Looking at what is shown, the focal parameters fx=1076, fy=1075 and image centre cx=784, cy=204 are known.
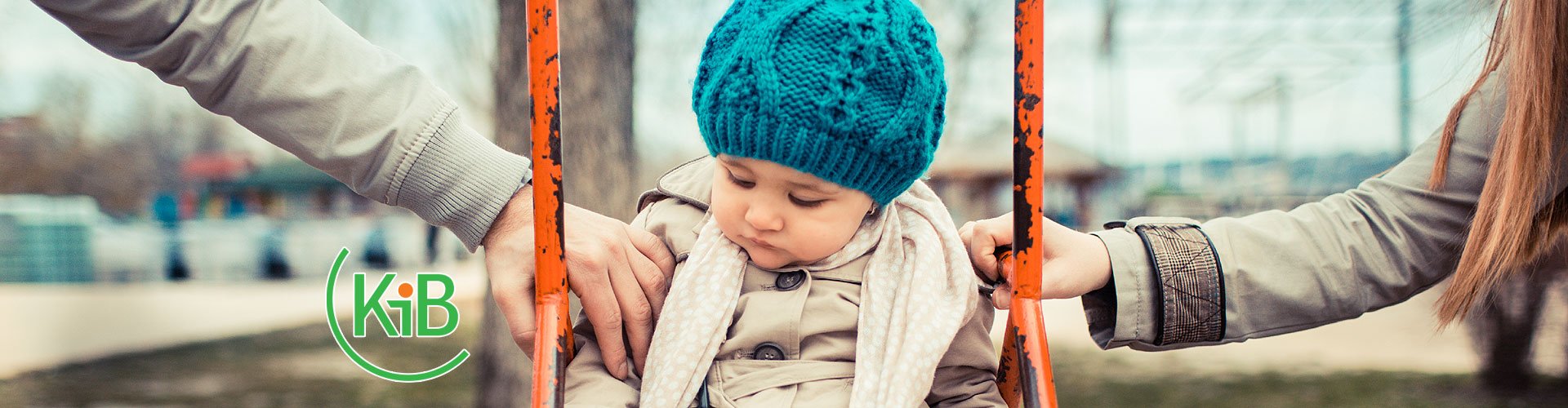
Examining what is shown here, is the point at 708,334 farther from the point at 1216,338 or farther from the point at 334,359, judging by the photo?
the point at 334,359

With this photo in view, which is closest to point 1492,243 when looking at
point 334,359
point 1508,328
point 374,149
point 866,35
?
point 866,35

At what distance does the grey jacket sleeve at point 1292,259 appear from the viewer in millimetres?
1554

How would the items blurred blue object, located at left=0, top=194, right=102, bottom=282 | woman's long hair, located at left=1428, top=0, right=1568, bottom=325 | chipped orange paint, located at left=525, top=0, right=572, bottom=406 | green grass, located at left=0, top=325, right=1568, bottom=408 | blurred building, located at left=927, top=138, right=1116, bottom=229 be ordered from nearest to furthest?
chipped orange paint, located at left=525, top=0, right=572, bottom=406, woman's long hair, located at left=1428, top=0, right=1568, bottom=325, green grass, located at left=0, top=325, right=1568, bottom=408, blurred building, located at left=927, top=138, right=1116, bottom=229, blurred blue object, located at left=0, top=194, right=102, bottom=282

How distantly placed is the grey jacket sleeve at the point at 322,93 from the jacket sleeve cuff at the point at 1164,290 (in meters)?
0.88

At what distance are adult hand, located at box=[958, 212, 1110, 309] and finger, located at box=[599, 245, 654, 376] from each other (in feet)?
1.53

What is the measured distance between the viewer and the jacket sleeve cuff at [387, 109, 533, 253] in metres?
1.43

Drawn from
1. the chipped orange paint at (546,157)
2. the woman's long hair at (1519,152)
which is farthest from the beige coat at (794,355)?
the woman's long hair at (1519,152)

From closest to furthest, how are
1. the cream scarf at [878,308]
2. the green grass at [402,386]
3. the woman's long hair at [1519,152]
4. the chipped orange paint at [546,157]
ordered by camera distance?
the chipped orange paint at [546,157] < the cream scarf at [878,308] < the woman's long hair at [1519,152] < the green grass at [402,386]

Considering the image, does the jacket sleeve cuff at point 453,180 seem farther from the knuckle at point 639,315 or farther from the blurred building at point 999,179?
the blurred building at point 999,179

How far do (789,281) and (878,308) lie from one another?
129 millimetres

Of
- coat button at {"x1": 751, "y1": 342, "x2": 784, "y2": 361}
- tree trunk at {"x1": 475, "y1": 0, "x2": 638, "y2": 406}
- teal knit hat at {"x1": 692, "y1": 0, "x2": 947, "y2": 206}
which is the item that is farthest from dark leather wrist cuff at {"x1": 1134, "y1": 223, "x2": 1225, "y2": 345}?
tree trunk at {"x1": 475, "y1": 0, "x2": 638, "y2": 406}

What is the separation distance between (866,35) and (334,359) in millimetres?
6663

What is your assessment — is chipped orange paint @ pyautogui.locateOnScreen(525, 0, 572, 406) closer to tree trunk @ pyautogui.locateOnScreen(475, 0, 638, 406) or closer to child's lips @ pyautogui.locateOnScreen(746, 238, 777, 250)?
child's lips @ pyautogui.locateOnScreen(746, 238, 777, 250)

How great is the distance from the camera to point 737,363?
141 cm
